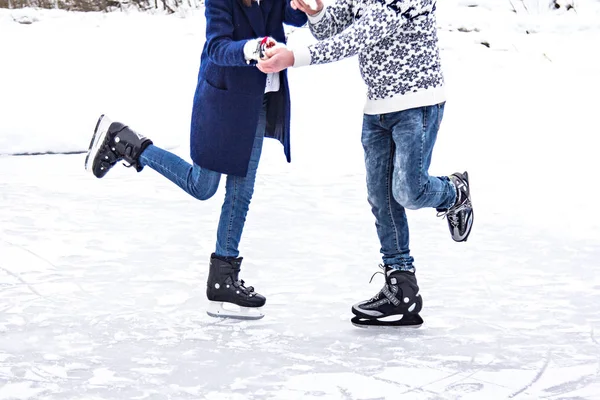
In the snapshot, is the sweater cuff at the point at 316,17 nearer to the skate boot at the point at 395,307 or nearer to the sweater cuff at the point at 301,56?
the sweater cuff at the point at 301,56

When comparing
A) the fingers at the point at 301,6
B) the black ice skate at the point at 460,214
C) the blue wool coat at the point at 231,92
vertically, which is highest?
the fingers at the point at 301,6

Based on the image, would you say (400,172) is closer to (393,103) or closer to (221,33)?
(393,103)

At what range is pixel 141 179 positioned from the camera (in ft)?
21.4

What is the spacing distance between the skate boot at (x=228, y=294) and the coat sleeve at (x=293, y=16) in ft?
2.83

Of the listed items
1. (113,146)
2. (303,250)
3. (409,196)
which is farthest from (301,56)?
(303,250)

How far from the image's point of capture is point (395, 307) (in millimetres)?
3602

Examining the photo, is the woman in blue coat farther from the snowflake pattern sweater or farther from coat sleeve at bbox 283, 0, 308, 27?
the snowflake pattern sweater

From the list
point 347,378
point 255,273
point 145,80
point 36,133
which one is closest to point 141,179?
point 36,133

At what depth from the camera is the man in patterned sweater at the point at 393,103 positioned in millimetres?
3262

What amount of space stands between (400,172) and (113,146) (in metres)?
1.17

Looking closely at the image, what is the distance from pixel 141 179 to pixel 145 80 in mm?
2964

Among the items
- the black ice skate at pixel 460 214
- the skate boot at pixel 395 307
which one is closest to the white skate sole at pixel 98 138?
the skate boot at pixel 395 307

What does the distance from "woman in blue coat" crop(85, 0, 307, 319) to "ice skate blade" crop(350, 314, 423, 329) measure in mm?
363

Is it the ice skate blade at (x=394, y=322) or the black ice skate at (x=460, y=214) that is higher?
the black ice skate at (x=460, y=214)
